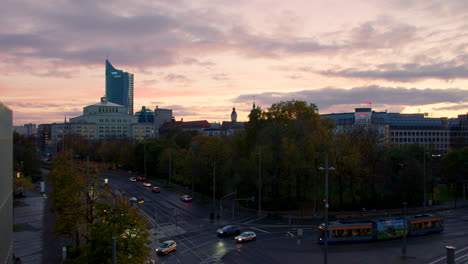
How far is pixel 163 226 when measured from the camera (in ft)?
143

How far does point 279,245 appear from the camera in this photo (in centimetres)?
3538

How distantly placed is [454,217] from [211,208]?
3371 centimetres

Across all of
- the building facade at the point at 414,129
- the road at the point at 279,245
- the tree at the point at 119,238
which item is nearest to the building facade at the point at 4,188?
the tree at the point at 119,238

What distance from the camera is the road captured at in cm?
3136

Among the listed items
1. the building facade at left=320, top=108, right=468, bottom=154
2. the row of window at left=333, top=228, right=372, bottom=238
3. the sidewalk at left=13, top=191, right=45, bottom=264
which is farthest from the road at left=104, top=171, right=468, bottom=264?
the building facade at left=320, top=108, right=468, bottom=154

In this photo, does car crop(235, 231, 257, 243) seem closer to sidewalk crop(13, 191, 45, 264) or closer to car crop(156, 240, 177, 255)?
car crop(156, 240, 177, 255)

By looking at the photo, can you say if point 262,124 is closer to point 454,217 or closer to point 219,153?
point 219,153

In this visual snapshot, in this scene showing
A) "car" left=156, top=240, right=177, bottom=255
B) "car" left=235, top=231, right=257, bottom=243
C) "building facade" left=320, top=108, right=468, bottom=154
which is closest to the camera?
"car" left=156, top=240, right=177, bottom=255

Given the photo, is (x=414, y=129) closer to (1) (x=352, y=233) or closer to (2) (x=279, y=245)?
(1) (x=352, y=233)

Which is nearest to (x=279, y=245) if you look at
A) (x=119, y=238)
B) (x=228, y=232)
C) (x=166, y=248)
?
(x=228, y=232)

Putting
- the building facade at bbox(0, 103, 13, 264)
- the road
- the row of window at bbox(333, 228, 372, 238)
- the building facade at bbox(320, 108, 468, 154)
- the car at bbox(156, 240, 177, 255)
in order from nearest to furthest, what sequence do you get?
1. the building facade at bbox(0, 103, 13, 264)
2. the road
3. the car at bbox(156, 240, 177, 255)
4. the row of window at bbox(333, 228, 372, 238)
5. the building facade at bbox(320, 108, 468, 154)

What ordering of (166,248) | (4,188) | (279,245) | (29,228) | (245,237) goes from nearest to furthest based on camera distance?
(4,188)
(166,248)
(279,245)
(245,237)
(29,228)

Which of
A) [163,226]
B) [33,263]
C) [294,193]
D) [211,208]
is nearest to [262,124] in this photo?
[294,193]

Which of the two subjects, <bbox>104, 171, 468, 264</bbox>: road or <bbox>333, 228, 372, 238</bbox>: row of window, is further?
<bbox>333, 228, 372, 238</bbox>: row of window
